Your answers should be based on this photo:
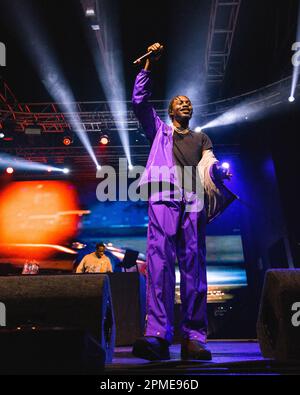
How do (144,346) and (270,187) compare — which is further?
(270,187)

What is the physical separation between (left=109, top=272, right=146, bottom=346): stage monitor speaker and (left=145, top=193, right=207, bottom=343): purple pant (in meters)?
3.07

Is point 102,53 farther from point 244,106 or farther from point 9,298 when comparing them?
point 9,298

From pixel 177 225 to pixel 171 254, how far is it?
0.66 ft

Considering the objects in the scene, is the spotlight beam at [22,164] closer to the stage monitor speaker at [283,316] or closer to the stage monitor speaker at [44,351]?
the stage monitor speaker at [283,316]

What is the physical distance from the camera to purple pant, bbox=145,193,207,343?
2305 mm

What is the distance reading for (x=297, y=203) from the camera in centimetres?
841

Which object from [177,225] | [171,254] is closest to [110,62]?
[177,225]

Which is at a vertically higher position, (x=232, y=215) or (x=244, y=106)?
(x=244, y=106)

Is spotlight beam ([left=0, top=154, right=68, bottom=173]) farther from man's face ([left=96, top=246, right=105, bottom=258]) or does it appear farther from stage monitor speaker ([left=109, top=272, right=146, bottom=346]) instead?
stage monitor speaker ([left=109, top=272, right=146, bottom=346])

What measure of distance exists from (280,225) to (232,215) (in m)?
2.65

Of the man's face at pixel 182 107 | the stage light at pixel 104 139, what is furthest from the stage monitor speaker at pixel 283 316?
the stage light at pixel 104 139

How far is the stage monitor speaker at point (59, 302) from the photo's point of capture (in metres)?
1.96

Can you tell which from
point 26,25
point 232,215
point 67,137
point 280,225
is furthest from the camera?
point 232,215
